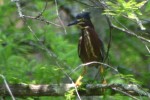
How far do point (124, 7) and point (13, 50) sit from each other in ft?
9.64

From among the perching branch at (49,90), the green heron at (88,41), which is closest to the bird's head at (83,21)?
the green heron at (88,41)

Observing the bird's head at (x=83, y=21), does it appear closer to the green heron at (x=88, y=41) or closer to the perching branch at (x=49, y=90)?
the green heron at (x=88, y=41)

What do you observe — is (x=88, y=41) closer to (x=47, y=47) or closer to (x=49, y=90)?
(x=49, y=90)

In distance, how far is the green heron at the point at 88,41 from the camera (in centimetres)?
455

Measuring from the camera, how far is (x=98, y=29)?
643 cm

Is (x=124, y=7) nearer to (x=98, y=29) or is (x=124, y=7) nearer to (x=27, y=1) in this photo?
(x=98, y=29)

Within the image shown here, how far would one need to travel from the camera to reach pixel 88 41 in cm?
459

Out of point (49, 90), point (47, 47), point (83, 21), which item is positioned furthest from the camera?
point (47, 47)

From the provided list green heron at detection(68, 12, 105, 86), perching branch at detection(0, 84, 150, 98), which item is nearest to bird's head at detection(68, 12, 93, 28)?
green heron at detection(68, 12, 105, 86)

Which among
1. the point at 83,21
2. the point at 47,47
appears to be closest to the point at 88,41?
the point at 83,21

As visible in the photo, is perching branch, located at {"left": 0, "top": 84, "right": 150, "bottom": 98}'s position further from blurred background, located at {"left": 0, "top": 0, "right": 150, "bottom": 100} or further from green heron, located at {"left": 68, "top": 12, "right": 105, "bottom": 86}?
green heron, located at {"left": 68, "top": 12, "right": 105, "bottom": 86}

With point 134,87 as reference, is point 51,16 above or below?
above

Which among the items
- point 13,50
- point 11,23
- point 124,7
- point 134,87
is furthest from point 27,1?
point 124,7

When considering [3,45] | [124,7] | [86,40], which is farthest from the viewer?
[3,45]
